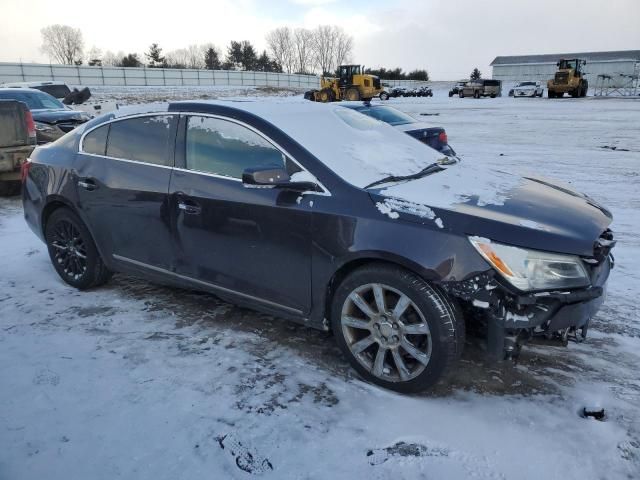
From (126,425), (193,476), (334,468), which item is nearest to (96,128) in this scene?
(126,425)

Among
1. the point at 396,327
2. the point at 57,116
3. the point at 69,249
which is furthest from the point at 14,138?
the point at 396,327

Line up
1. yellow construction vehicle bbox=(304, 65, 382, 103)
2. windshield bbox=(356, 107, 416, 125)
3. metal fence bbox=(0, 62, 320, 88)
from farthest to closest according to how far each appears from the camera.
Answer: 1. metal fence bbox=(0, 62, 320, 88)
2. yellow construction vehicle bbox=(304, 65, 382, 103)
3. windshield bbox=(356, 107, 416, 125)

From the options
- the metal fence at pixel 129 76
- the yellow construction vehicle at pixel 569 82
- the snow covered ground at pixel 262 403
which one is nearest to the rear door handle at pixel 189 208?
the snow covered ground at pixel 262 403

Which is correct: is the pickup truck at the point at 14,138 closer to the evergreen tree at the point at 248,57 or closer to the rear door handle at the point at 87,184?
the rear door handle at the point at 87,184

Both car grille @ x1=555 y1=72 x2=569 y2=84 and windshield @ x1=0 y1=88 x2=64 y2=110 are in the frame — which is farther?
car grille @ x1=555 y1=72 x2=569 y2=84

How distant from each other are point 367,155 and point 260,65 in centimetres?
9301

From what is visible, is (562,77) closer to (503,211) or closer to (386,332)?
(503,211)

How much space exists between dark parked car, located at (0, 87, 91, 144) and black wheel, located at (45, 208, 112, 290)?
7.26 meters

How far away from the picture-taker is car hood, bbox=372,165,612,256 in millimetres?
2607

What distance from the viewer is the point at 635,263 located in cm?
475

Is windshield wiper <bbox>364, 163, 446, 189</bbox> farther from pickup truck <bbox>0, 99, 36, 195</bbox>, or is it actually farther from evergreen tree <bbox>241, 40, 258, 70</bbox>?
evergreen tree <bbox>241, 40, 258, 70</bbox>

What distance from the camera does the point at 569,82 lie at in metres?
41.1

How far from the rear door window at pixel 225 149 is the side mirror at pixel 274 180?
4.1 inches

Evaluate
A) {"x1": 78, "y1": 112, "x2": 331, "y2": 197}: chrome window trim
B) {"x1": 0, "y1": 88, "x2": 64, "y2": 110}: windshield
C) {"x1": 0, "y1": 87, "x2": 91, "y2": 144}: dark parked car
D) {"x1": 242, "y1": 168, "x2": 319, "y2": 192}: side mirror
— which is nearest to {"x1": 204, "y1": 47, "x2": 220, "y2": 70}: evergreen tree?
{"x1": 0, "y1": 88, "x2": 64, "y2": 110}: windshield
